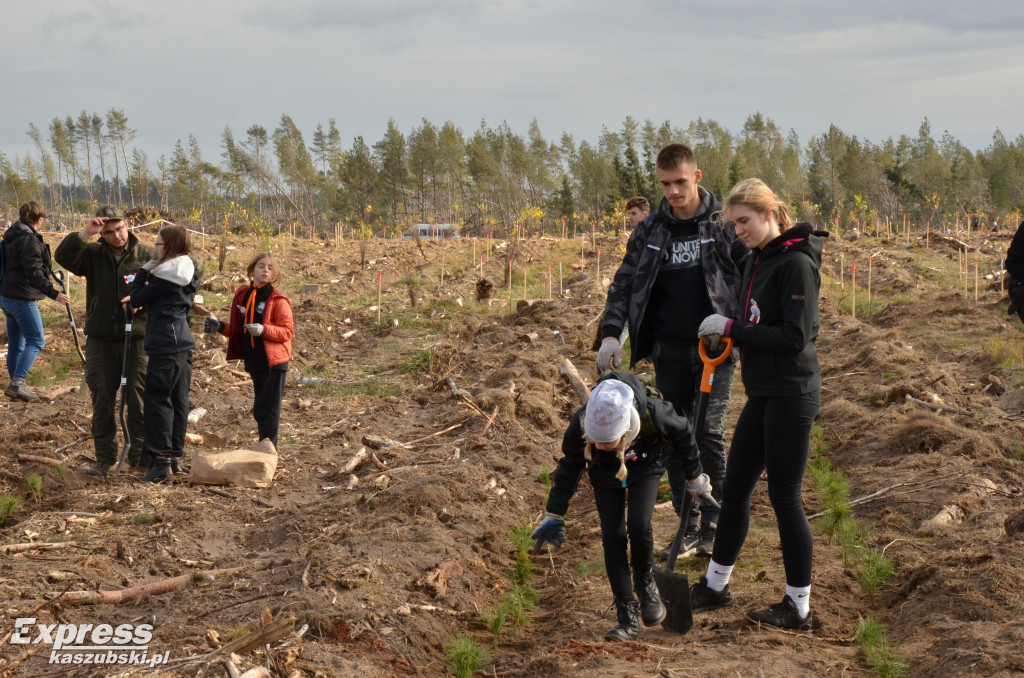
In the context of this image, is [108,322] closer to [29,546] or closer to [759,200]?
[29,546]

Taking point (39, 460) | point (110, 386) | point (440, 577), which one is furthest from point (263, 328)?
point (440, 577)

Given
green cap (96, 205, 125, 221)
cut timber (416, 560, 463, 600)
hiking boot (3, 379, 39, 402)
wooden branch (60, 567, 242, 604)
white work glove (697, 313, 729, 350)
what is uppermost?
green cap (96, 205, 125, 221)

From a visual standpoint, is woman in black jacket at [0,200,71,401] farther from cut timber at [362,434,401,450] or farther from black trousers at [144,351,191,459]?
cut timber at [362,434,401,450]

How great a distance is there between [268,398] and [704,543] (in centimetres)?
405

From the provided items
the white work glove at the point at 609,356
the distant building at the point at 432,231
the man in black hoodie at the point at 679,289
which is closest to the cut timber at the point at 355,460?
the man in black hoodie at the point at 679,289

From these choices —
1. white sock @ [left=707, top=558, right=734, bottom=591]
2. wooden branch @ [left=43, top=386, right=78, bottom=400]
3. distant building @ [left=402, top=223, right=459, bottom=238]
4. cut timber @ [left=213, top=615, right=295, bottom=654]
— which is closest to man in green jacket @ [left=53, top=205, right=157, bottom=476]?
wooden branch @ [left=43, top=386, right=78, bottom=400]

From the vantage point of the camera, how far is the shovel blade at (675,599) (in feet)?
13.6

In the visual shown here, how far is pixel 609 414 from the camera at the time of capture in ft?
12.4

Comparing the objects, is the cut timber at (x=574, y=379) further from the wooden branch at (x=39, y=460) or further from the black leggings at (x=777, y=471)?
the black leggings at (x=777, y=471)

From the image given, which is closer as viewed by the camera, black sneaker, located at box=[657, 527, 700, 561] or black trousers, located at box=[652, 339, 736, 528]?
black trousers, located at box=[652, 339, 736, 528]

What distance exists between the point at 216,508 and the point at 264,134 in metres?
74.6

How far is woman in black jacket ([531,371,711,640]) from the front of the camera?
3.97 m

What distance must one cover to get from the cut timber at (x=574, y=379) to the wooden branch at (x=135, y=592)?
5.49m

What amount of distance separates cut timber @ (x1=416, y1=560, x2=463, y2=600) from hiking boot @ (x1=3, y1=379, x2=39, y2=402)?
6.51 meters
